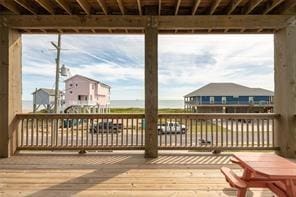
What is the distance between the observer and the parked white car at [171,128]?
644 cm

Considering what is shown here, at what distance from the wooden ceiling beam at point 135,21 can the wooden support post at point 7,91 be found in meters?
0.32

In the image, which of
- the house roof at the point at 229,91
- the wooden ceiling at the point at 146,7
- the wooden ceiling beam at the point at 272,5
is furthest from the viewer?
the house roof at the point at 229,91

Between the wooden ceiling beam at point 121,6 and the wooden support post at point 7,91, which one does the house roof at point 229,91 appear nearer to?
the wooden ceiling beam at point 121,6

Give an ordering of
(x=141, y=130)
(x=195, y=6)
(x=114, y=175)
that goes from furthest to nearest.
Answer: (x=141, y=130)
(x=195, y=6)
(x=114, y=175)

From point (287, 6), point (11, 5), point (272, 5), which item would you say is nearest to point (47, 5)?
point (11, 5)

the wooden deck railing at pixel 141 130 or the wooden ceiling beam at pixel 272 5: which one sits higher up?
the wooden ceiling beam at pixel 272 5

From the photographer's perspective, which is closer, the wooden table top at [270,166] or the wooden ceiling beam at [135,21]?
the wooden table top at [270,166]

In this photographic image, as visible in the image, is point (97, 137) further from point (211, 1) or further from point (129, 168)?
point (211, 1)

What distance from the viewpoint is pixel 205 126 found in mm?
6391

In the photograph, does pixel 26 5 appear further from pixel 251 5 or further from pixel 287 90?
pixel 287 90

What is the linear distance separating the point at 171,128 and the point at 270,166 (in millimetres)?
3693

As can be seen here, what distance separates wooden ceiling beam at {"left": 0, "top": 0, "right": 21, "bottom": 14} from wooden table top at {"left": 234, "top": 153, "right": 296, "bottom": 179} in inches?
190

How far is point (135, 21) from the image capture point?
6.00m

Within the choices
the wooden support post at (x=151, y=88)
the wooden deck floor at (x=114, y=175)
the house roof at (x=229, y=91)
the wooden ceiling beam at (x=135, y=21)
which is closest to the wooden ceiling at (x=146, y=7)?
the wooden ceiling beam at (x=135, y=21)
